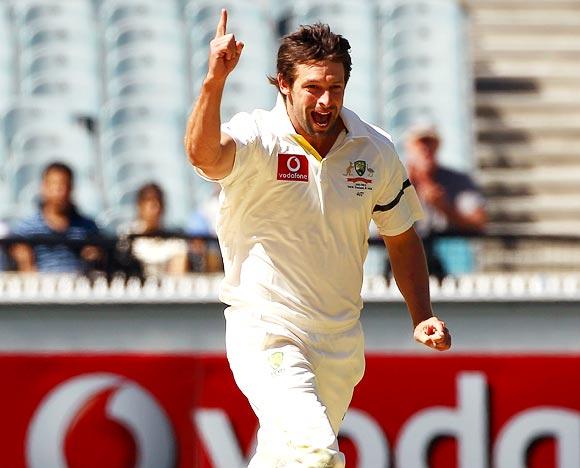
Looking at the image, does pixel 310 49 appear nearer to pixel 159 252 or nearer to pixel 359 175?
pixel 359 175

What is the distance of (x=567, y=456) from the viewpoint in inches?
274

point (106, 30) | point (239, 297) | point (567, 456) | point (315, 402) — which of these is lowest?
point (567, 456)

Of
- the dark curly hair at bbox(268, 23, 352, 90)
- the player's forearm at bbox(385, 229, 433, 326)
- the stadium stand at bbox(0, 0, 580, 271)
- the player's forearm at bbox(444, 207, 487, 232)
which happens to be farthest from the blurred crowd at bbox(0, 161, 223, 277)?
the stadium stand at bbox(0, 0, 580, 271)

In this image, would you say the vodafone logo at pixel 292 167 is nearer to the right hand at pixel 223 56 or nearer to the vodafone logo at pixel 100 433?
the right hand at pixel 223 56

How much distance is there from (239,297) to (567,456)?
2.96m

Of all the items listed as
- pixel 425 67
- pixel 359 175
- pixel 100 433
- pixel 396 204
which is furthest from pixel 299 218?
pixel 425 67

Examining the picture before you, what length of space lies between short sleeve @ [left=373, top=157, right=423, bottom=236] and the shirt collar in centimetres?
17

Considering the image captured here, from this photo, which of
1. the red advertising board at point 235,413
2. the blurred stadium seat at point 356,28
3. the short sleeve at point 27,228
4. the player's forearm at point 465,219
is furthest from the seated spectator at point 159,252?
the blurred stadium seat at point 356,28

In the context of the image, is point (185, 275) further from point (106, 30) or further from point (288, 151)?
point (106, 30)

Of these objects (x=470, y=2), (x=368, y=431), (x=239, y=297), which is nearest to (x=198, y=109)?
(x=239, y=297)

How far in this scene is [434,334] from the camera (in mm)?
4473

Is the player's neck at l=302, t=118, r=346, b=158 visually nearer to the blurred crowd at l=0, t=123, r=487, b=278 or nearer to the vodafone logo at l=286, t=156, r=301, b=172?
the vodafone logo at l=286, t=156, r=301, b=172

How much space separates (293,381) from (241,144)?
73 cm

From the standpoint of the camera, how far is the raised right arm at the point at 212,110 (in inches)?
156
